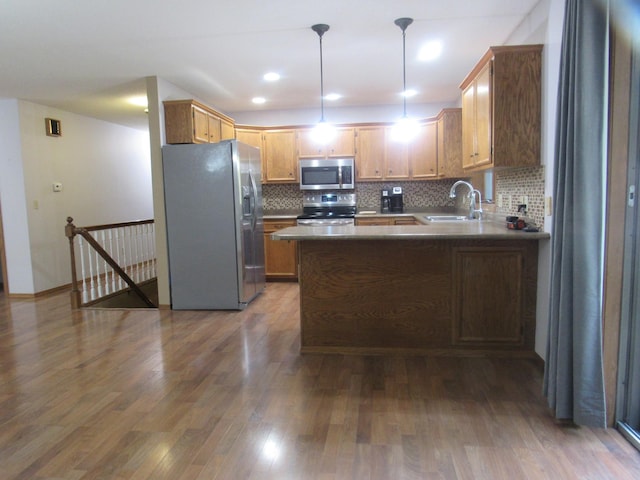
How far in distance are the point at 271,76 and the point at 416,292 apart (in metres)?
2.85

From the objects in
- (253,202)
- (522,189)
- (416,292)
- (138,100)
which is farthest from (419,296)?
(138,100)

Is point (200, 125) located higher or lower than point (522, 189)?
higher

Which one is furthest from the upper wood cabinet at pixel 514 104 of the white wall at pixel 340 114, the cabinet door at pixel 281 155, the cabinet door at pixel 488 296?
the cabinet door at pixel 281 155

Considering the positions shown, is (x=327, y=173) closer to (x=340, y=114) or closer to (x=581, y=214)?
(x=340, y=114)

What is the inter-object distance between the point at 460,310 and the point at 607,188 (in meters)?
1.35

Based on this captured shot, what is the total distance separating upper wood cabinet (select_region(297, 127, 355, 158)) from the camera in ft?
19.5

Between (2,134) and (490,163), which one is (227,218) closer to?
(490,163)

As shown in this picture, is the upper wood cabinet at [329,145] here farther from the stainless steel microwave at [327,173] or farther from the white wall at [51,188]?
the white wall at [51,188]

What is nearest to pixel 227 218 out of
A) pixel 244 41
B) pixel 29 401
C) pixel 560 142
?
pixel 244 41

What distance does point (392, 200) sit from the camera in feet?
19.9

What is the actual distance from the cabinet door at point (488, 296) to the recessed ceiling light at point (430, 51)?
74.2 inches

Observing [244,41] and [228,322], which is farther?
[228,322]

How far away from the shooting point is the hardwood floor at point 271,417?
1.86 metres

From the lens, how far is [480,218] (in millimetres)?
4332
